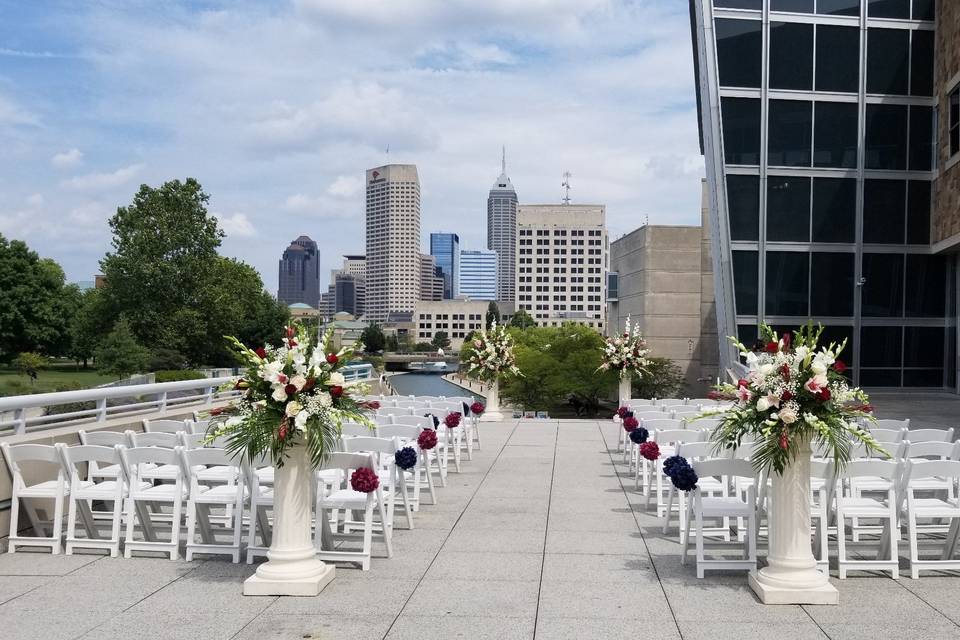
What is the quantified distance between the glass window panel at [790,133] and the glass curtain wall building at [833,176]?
4cm

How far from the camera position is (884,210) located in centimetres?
2980

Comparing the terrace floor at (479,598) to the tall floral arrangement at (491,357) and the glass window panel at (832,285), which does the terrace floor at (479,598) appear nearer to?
the tall floral arrangement at (491,357)

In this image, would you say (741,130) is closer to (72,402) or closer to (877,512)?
(877,512)

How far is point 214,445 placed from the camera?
9547 mm

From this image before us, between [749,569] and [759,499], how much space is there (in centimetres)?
101

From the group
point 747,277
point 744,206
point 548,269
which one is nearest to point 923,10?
point 744,206

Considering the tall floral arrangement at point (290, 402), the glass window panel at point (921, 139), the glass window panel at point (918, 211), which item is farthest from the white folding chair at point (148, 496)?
the glass window panel at point (921, 139)

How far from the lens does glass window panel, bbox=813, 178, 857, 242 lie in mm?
29828

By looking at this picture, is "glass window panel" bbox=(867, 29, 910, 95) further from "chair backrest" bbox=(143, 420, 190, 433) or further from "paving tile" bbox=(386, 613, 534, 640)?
"paving tile" bbox=(386, 613, 534, 640)

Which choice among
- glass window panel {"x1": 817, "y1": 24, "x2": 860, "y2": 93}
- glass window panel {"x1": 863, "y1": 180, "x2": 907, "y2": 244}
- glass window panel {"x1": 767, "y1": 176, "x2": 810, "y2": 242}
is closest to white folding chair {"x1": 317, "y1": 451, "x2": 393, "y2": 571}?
glass window panel {"x1": 767, "y1": 176, "x2": 810, "y2": 242}

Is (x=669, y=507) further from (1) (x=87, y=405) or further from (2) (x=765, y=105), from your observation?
(2) (x=765, y=105)

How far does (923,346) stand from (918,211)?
4847 mm

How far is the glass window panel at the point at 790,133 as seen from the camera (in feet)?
97.1

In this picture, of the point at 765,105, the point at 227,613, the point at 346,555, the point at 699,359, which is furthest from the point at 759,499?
the point at 699,359
